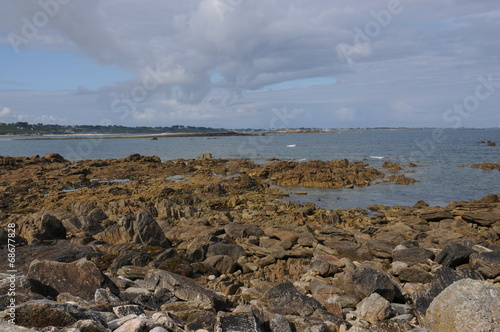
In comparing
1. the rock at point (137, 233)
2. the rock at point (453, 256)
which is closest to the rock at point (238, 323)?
the rock at point (453, 256)

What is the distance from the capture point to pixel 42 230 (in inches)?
571

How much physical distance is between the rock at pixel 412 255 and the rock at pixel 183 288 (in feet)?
21.5

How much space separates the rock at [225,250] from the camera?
41.9 feet

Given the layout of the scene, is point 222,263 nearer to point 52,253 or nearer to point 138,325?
point 52,253

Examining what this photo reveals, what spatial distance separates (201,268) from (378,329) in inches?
216

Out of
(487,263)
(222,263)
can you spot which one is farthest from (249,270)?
(487,263)

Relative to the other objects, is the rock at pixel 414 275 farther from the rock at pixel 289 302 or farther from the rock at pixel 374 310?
the rock at pixel 289 302

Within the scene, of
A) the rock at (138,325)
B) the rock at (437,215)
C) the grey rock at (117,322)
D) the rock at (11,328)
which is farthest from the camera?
the rock at (437,215)

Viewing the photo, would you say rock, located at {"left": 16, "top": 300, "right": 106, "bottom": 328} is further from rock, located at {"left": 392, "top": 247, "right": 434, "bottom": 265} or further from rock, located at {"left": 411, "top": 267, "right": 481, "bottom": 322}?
rock, located at {"left": 392, "top": 247, "right": 434, "bottom": 265}

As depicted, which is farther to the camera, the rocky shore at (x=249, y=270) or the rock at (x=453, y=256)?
the rock at (x=453, y=256)

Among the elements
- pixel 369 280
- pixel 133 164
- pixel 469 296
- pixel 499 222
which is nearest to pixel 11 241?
pixel 369 280

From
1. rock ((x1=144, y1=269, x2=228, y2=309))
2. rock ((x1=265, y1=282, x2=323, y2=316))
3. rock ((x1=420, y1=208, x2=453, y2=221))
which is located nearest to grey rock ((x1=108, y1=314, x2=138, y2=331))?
rock ((x1=144, y1=269, x2=228, y2=309))

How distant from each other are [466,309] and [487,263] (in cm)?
618

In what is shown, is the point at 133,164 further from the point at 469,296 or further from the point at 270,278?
the point at 469,296
